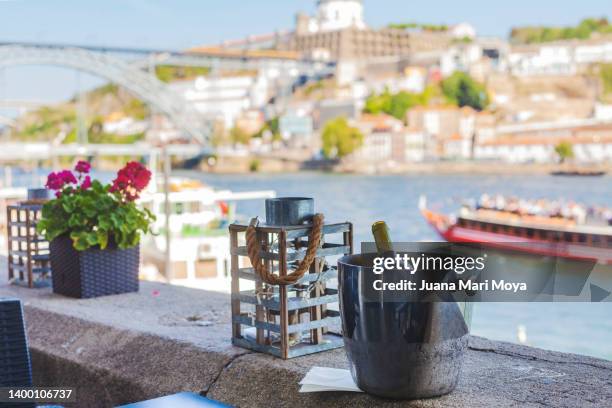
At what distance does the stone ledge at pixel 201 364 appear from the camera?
40.9 inches

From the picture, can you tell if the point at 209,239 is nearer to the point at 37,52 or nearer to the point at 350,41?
the point at 37,52

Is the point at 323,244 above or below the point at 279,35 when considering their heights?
below

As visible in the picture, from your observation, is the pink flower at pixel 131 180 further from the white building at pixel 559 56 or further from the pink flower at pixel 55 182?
the white building at pixel 559 56

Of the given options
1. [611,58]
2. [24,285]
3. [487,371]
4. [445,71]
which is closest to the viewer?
[487,371]

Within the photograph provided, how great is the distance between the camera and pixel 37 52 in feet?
92.5

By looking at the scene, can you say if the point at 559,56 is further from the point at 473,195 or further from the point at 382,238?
the point at 382,238

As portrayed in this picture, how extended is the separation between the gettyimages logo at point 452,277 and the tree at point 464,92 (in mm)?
52497

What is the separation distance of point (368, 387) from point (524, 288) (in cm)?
20

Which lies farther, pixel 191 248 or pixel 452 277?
pixel 191 248

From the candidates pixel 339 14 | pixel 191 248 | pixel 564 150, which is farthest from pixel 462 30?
pixel 191 248

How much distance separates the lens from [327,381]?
3.41ft

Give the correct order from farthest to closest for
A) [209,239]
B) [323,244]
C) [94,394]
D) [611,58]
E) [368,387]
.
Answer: [611,58], [209,239], [94,394], [323,244], [368,387]

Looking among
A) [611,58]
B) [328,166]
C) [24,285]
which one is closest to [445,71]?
[611,58]

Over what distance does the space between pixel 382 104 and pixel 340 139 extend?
899 cm
